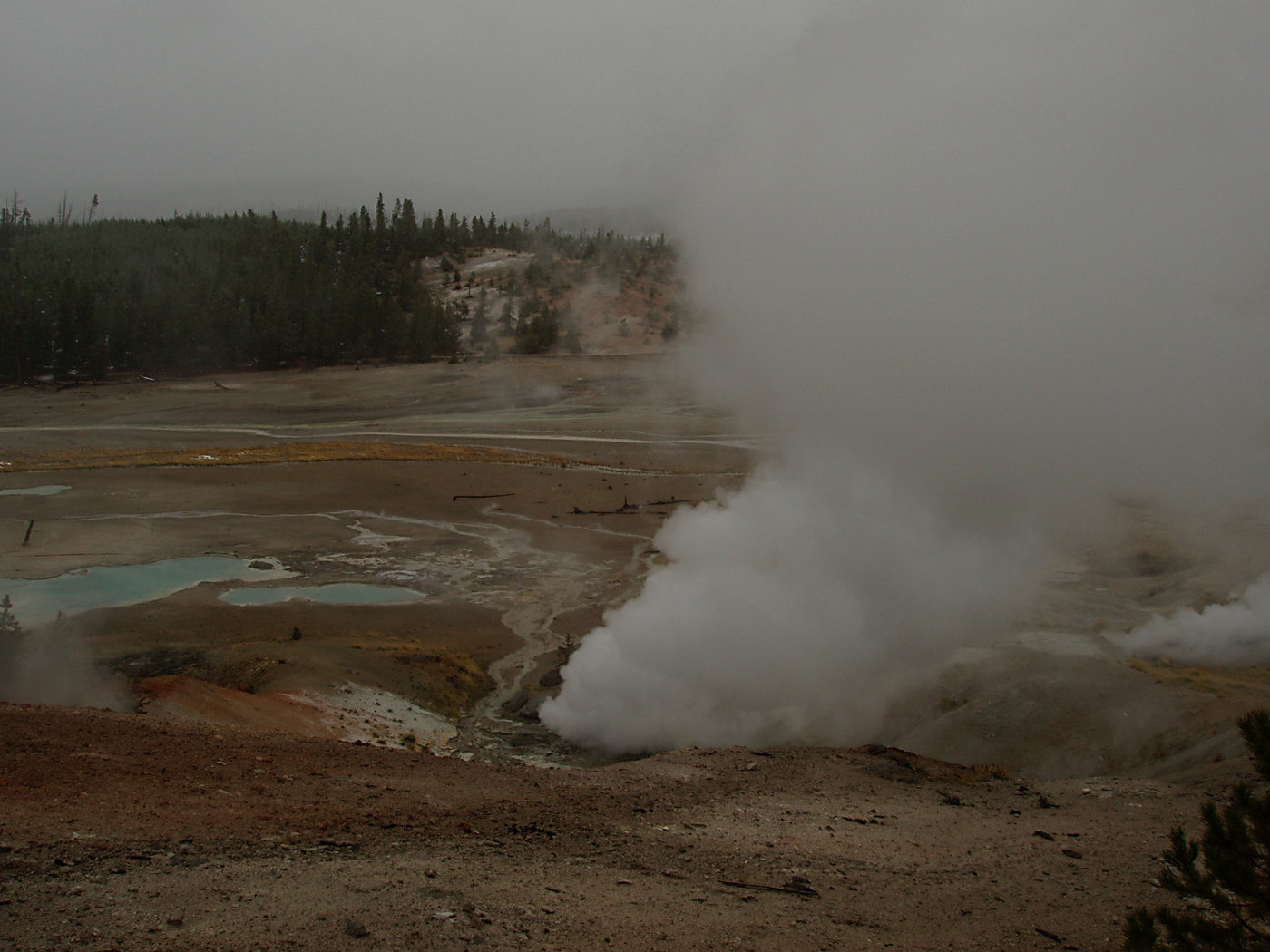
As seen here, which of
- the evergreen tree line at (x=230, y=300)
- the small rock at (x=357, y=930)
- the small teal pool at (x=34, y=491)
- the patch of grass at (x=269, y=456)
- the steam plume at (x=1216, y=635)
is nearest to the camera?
the small rock at (x=357, y=930)

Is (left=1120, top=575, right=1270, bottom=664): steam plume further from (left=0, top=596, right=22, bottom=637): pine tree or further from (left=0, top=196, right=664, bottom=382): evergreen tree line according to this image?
(left=0, top=196, right=664, bottom=382): evergreen tree line

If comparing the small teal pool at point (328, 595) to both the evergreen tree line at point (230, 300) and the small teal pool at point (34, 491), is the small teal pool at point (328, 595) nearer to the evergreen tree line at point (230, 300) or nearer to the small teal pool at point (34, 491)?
the small teal pool at point (34, 491)

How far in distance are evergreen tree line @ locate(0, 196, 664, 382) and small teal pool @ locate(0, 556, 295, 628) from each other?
5994 cm

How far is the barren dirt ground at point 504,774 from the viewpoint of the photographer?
6.43 m

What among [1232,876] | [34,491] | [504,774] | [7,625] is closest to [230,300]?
[34,491]

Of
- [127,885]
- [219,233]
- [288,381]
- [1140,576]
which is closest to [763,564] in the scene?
→ [1140,576]

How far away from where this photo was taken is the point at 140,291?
94.3 meters

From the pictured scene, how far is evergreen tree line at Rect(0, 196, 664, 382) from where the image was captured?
7469cm

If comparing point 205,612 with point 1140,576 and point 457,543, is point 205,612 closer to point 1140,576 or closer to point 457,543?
point 457,543

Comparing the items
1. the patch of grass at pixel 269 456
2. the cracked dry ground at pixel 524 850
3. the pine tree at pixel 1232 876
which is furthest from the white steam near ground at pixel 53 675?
the patch of grass at pixel 269 456

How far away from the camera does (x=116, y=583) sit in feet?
70.5

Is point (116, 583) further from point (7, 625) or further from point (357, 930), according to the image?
point (357, 930)

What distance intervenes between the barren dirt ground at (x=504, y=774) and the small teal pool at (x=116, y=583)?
601mm

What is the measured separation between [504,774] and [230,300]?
87.6 meters
